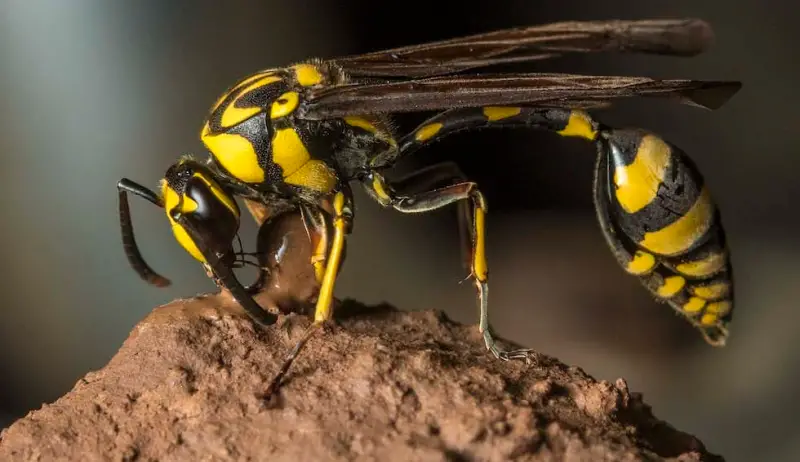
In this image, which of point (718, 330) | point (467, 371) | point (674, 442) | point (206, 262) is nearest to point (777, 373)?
point (718, 330)

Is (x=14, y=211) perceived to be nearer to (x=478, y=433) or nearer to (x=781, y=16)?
(x=478, y=433)

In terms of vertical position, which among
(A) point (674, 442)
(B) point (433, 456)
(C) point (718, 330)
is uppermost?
(C) point (718, 330)

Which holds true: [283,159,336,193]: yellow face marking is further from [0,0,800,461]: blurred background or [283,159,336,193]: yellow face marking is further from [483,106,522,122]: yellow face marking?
[0,0,800,461]: blurred background

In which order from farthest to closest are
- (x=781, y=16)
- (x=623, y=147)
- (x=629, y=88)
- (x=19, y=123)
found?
(x=781, y=16) < (x=19, y=123) < (x=623, y=147) < (x=629, y=88)

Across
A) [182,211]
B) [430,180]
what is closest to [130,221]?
[182,211]

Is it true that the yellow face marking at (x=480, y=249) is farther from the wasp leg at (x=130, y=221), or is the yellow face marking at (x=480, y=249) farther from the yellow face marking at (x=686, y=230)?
the wasp leg at (x=130, y=221)

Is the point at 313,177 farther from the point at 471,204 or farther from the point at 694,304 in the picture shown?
the point at 694,304
